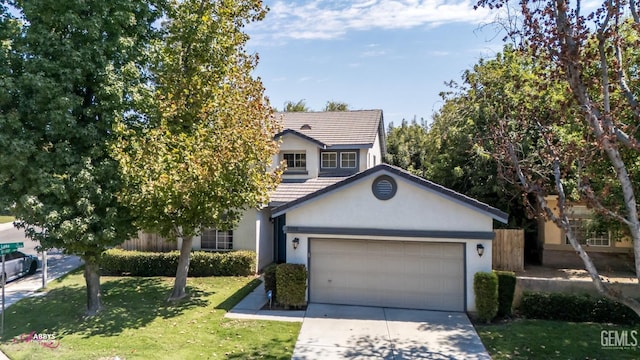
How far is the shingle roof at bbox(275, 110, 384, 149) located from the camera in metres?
21.8

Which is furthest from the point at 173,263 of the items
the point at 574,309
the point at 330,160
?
the point at 574,309

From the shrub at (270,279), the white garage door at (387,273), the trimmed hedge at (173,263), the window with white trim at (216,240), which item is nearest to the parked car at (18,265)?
the trimmed hedge at (173,263)

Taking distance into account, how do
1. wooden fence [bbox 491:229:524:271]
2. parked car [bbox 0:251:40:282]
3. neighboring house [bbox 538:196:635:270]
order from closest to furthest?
parked car [bbox 0:251:40:282]
wooden fence [bbox 491:229:524:271]
neighboring house [bbox 538:196:635:270]

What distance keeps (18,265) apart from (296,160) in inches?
523

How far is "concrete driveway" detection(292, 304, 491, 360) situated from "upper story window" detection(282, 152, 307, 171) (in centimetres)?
965

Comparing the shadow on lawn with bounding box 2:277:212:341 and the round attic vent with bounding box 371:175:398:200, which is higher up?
the round attic vent with bounding box 371:175:398:200

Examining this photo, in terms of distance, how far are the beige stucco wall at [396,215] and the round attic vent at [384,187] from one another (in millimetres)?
127

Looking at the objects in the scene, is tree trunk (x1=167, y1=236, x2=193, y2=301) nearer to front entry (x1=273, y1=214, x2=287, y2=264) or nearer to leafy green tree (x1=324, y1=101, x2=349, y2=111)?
front entry (x1=273, y1=214, x2=287, y2=264)

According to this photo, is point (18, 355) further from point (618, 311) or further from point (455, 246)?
point (618, 311)

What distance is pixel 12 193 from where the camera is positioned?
10.9 meters

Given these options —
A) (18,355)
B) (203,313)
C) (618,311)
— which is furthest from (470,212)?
(18,355)

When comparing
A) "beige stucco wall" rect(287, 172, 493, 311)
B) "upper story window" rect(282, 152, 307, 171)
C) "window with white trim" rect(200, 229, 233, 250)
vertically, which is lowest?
"window with white trim" rect(200, 229, 233, 250)

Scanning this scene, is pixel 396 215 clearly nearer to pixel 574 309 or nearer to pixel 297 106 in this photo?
pixel 574 309

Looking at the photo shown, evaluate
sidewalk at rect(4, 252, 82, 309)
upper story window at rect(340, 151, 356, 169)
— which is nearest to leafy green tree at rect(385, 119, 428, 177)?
upper story window at rect(340, 151, 356, 169)
